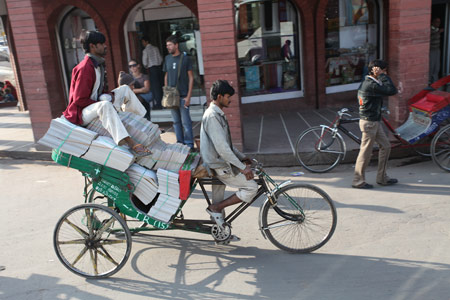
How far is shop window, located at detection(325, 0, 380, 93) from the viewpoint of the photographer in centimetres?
1093

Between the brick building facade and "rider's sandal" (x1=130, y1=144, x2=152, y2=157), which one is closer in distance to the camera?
"rider's sandal" (x1=130, y1=144, x2=152, y2=157)

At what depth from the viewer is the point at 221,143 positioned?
4188mm

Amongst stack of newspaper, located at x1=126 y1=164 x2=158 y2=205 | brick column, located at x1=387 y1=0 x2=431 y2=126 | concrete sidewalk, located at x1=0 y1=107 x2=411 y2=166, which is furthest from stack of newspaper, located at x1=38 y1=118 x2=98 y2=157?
brick column, located at x1=387 y1=0 x2=431 y2=126

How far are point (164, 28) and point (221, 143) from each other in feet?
24.9

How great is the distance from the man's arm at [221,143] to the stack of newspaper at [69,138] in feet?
3.62

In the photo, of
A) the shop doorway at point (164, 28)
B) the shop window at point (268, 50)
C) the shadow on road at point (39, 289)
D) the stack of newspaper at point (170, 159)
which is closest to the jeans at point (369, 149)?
the stack of newspaper at point (170, 159)

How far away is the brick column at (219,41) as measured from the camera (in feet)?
23.8

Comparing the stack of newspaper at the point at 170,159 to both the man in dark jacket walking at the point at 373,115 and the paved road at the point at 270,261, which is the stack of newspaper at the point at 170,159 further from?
the man in dark jacket walking at the point at 373,115

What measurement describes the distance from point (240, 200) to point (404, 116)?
179 inches

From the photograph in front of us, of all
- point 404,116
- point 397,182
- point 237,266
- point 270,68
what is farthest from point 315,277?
point 270,68

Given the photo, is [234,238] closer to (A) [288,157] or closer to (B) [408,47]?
(A) [288,157]

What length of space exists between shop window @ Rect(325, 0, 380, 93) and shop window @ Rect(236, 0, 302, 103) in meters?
0.86

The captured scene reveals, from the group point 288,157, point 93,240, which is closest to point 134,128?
point 93,240

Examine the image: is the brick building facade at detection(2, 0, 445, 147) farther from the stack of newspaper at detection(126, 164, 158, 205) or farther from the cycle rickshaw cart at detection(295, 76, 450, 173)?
the stack of newspaper at detection(126, 164, 158, 205)
